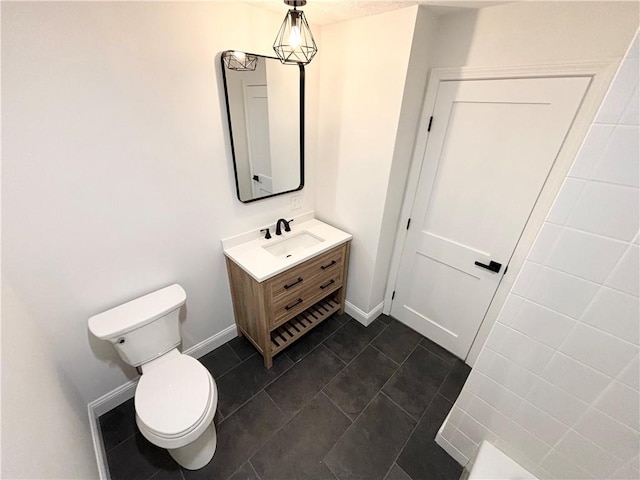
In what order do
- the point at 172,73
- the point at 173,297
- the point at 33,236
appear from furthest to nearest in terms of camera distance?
the point at 173,297
the point at 172,73
the point at 33,236

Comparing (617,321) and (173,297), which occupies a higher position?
(617,321)

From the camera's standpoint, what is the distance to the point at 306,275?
5.89 feet

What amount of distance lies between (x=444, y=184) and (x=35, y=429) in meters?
2.13

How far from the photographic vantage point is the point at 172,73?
1.25 meters

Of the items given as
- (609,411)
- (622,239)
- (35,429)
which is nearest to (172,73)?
(35,429)

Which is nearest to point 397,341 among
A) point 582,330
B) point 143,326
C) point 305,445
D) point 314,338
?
point 314,338

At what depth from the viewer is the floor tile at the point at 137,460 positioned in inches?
52.2

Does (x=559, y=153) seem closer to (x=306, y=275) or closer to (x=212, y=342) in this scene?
(x=306, y=275)

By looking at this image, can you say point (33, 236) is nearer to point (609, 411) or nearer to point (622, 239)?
point (622, 239)

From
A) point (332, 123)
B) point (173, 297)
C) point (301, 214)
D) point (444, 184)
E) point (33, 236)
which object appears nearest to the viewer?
point (33, 236)

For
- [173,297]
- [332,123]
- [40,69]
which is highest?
[40,69]

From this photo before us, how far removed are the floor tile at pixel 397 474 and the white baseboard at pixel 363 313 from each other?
98cm

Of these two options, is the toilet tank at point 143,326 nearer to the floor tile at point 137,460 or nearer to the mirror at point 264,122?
the floor tile at point 137,460

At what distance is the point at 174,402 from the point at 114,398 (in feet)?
2.31
